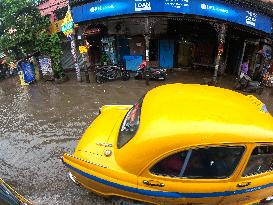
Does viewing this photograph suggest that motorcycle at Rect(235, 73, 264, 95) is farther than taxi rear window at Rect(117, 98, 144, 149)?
Yes

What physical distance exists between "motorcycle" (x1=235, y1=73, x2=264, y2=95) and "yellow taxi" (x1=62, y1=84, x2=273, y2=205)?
7679 millimetres

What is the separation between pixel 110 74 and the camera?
14.2m

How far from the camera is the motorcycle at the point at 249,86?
41.6 ft

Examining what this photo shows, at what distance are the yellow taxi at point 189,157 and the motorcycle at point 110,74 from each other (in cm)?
874

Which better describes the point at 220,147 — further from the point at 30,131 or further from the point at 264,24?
the point at 264,24

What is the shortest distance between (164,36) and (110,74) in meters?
3.67

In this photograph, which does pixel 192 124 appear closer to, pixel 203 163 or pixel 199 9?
pixel 203 163

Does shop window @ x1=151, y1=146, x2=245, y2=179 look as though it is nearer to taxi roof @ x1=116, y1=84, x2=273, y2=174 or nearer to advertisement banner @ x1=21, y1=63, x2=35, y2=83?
taxi roof @ x1=116, y1=84, x2=273, y2=174

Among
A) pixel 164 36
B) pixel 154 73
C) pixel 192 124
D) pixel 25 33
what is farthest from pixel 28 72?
pixel 192 124

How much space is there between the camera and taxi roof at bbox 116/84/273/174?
474 cm

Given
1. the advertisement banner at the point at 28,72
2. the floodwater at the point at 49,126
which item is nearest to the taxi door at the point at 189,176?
the floodwater at the point at 49,126

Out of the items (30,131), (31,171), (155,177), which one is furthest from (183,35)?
(155,177)

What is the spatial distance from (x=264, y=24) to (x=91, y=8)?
7.18 metres

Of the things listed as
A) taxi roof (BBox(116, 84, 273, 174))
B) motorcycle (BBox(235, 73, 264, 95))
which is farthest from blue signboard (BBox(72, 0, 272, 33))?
taxi roof (BBox(116, 84, 273, 174))
